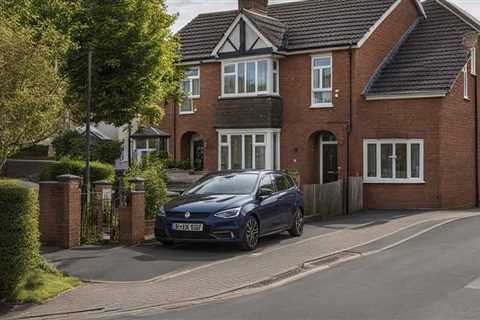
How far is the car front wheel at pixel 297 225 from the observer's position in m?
16.2

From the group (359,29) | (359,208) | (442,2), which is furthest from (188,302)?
(442,2)

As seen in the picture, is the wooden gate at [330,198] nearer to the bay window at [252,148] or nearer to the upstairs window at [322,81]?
the upstairs window at [322,81]

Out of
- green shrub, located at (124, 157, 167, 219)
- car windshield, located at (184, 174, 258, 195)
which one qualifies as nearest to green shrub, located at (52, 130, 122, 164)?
green shrub, located at (124, 157, 167, 219)

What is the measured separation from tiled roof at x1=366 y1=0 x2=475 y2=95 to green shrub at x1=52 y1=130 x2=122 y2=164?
10275mm

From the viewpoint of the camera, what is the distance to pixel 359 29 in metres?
27.0

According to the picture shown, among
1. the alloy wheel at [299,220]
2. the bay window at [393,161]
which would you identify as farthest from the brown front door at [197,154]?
the alloy wheel at [299,220]

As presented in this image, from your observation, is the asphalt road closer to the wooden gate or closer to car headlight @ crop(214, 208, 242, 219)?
car headlight @ crop(214, 208, 242, 219)

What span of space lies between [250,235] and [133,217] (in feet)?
8.23

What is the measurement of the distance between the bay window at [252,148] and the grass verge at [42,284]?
1711 centimetres

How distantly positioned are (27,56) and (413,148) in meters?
17.6

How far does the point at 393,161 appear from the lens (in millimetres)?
26078

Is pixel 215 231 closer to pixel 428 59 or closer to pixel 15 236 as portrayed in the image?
pixel 15 236

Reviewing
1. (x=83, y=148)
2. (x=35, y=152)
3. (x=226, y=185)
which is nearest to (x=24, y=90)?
(x=226, y=185)

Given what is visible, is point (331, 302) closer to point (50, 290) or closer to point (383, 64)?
point (50, 290)
